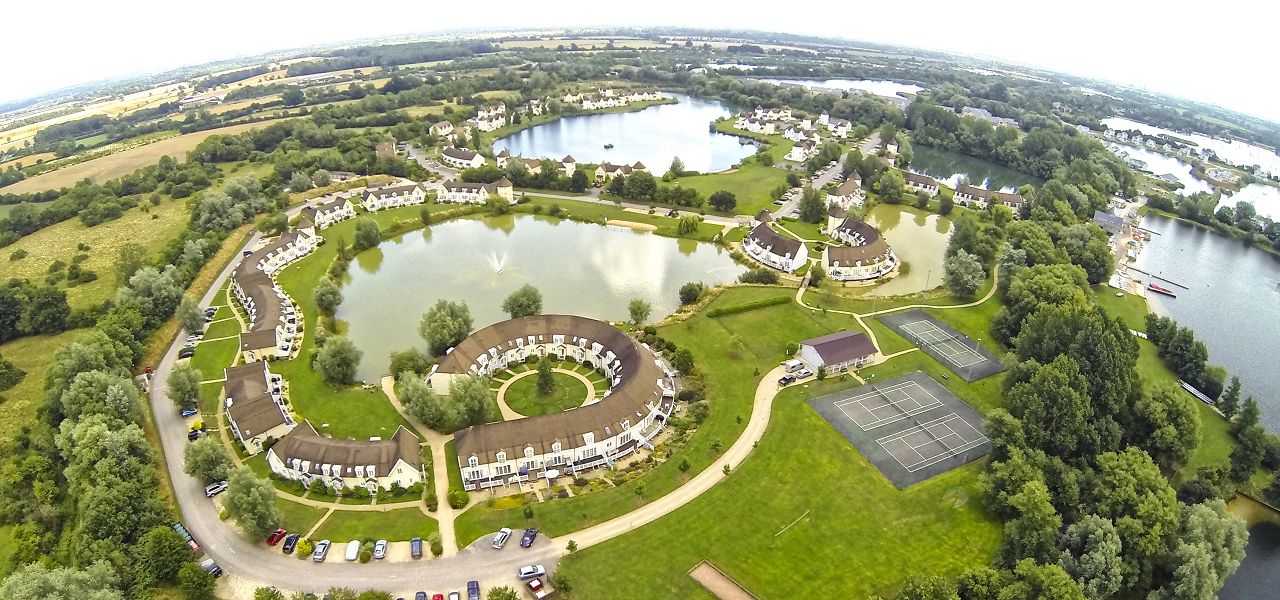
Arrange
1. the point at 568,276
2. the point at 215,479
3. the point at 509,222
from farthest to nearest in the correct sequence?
the point at 509,222
the point at 568,276
the point at 215,479

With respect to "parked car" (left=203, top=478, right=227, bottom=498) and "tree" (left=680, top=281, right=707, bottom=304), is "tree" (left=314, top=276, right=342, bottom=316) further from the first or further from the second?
"tree" (left=680, top=281, right=707, bottom=304)

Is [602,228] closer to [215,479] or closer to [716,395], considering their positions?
[716,395]

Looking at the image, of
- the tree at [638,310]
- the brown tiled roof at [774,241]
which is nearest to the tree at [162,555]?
the tree at [638,310]

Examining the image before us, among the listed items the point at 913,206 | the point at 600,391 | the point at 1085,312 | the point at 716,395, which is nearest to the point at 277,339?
the point at 600,391

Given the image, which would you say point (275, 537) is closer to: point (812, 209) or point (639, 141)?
point (812, 209)

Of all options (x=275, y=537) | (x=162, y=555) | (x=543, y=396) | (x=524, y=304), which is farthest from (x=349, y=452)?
(x=524, y=304)

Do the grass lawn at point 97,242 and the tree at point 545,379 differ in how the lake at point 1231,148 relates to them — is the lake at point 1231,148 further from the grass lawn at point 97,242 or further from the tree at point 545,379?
the grass lawn at point 97,242
